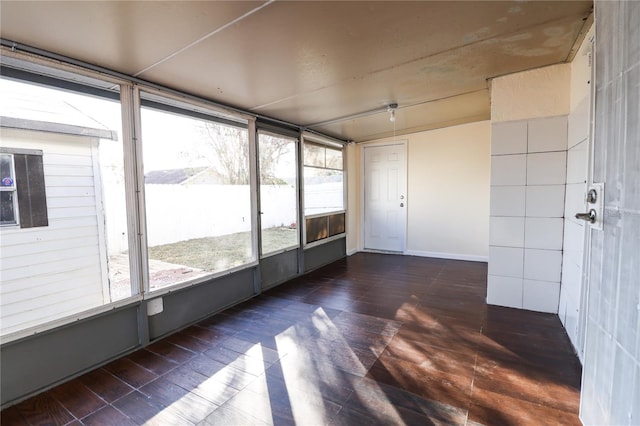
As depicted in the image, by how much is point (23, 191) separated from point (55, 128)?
48 cm

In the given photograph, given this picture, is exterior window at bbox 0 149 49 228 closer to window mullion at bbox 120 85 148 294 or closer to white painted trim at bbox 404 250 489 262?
window mullion at bbox 120 85 148 294

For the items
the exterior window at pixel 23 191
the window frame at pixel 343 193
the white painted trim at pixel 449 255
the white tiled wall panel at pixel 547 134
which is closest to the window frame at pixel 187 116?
the exterior window at pixel 23 191

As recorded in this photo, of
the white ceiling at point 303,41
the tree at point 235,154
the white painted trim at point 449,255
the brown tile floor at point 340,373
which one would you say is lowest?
the brown tile floor at point 340,373

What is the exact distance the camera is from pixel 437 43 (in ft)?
6.73

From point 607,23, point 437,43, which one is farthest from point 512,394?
point 437,43

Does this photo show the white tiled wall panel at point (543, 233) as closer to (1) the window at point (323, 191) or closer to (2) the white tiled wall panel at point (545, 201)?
(2) the white tiled wall panel at point (545, 201)

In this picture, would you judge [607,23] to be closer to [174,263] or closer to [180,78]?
[180,78]

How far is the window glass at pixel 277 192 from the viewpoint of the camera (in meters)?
3.76

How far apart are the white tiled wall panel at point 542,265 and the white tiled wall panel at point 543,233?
6cm

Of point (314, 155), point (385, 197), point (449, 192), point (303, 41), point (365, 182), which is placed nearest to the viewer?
point (303, 41)

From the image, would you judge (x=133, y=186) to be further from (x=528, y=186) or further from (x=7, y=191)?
(x=528, y=186)

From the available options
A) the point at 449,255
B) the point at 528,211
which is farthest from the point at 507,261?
the point at 449,255

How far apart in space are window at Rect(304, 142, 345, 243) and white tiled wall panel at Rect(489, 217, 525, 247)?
98.7 inches

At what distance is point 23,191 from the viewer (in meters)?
1.88
